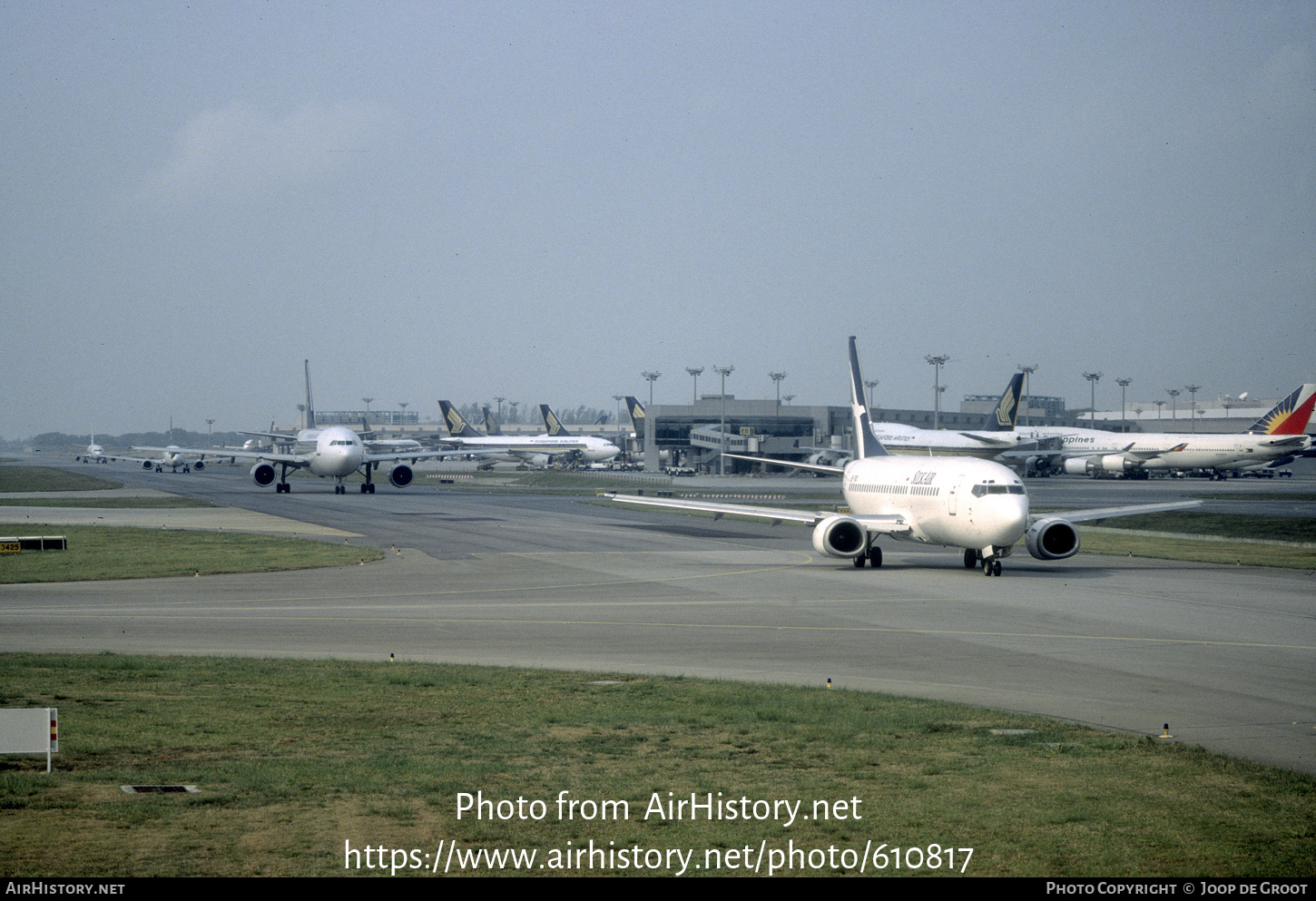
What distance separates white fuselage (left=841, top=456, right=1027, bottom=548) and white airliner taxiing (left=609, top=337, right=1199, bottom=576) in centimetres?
3

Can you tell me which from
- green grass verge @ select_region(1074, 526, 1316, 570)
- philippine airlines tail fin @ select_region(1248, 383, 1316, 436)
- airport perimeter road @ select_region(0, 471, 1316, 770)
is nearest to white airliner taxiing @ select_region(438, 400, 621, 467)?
philippine airlines tail fin @ select_region(1248, 383, 1316, 436)

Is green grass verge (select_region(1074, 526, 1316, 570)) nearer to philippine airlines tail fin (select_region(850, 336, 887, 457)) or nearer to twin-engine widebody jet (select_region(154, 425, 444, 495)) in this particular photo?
philippine airlines tail fin (select_region(850, 336, 887, 457))

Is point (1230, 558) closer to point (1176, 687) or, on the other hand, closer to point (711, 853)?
point (1176, 687)

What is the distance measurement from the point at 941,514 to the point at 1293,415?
9617 centimetres

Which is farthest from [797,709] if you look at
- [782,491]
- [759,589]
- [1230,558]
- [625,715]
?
[782,491]

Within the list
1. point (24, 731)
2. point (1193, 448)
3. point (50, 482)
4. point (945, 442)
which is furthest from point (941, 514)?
point (50, 482)

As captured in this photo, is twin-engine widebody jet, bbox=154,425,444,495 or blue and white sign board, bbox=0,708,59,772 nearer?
blue and white sign board, bbox=0,708,59,772

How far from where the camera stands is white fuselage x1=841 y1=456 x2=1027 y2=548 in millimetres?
37156

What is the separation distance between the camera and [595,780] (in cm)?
1284

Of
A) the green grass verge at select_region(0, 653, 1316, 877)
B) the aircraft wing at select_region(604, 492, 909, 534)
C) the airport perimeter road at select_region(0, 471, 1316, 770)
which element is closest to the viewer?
the green grass verge at select_region(0, 653, 1316, 877)

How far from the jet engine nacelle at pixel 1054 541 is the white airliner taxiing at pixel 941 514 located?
0.03 meters

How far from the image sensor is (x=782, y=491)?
9725 centimetres

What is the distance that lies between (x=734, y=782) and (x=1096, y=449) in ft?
418

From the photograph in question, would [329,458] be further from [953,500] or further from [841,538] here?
[953,500]
